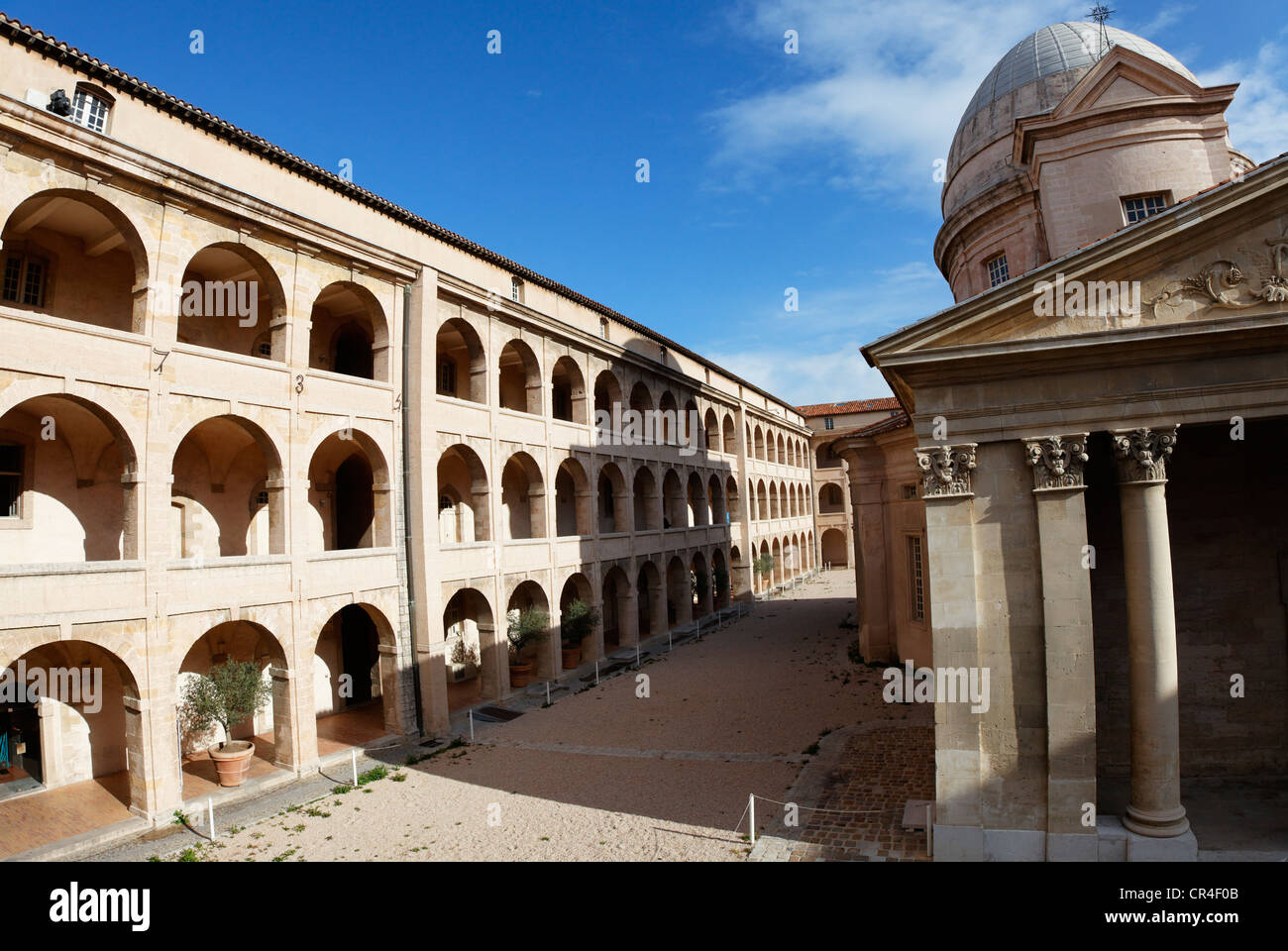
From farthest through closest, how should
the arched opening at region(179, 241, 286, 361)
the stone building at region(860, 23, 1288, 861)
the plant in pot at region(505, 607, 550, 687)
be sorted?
the plant in pot at region(505, 607, 550, 687), the arched opening at region(179, 241, 286, 361), the stone building at region(860, 23, 1288, 861)

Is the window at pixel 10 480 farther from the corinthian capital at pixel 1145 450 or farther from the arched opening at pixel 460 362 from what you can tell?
the corinthian capital at pixel 1145 450

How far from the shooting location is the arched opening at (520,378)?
25797 millimetres

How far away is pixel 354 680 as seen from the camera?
24.0 metres

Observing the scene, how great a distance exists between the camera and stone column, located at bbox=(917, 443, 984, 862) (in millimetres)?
10789

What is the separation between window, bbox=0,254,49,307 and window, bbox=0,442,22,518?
10.7ft

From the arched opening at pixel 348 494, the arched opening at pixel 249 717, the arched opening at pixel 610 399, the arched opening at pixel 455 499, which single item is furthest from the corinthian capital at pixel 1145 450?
the arched opening at pixel 610 399

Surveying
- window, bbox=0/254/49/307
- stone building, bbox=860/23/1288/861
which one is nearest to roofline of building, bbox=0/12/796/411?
window, bbox=0/254/49/307

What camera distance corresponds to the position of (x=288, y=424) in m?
17.3

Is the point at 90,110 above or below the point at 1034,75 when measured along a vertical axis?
below

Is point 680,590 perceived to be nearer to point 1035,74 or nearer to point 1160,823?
point 1035,74

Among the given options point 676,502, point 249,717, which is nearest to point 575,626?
point 676,502

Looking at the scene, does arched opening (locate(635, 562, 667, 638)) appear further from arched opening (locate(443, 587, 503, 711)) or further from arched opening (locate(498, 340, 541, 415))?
arched opening (locate(498, 340, 541, 415))

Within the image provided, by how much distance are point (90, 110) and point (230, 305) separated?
599cm

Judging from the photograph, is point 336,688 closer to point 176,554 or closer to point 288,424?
point 176,554
